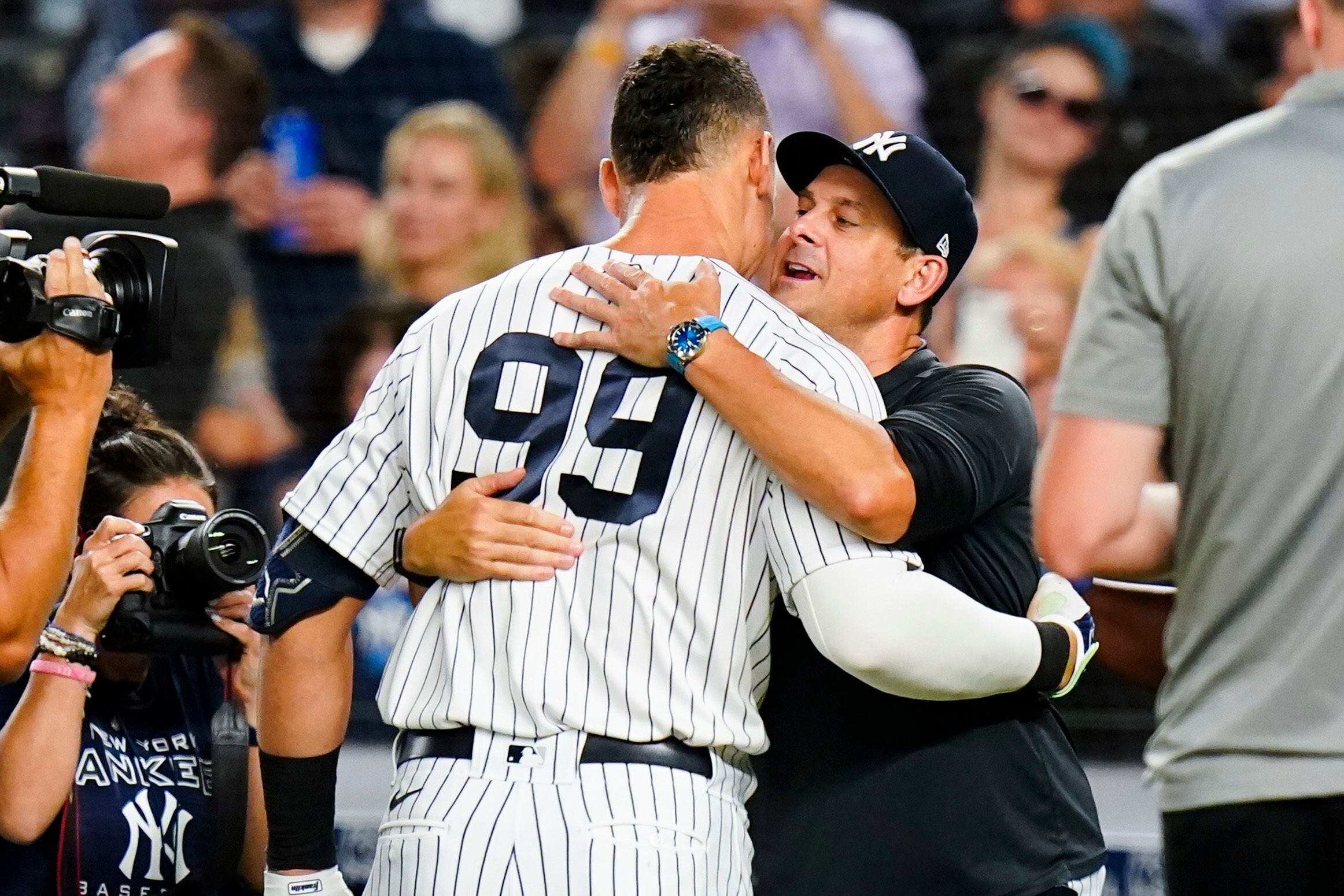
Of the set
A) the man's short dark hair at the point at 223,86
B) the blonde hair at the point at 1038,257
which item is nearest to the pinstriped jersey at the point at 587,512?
the blonde hair at the point at 1038,257

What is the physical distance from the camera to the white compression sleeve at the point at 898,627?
1941mm

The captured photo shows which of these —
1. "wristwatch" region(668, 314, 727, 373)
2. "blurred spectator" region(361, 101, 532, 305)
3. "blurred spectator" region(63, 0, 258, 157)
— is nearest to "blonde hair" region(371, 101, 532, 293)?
"blurred spectator" region(361, 101, 532, 305)

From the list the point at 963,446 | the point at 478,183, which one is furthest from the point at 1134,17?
the point at 963,446

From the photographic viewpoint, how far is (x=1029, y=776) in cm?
223

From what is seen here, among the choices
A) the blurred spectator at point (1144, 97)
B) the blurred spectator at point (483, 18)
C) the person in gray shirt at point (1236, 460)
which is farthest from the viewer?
the blurred spectator at point (483, 18)

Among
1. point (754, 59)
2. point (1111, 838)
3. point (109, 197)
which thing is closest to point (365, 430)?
point (109, 197)

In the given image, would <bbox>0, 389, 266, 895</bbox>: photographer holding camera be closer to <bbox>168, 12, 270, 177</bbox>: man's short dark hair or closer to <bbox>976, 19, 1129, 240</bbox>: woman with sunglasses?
<bbox>976, 19, 1129, 240</bbox>: woman with sunglasses

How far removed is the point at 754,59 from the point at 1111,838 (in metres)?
3.22

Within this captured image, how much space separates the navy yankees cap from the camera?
2430mm

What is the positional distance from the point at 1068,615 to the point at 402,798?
932mm

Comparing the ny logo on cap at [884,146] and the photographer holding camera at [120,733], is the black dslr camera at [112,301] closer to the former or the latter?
the photographer holding camera at [120,733]

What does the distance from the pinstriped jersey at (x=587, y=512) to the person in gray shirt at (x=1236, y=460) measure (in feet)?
1.33

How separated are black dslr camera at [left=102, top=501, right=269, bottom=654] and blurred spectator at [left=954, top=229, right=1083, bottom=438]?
11.3 feet

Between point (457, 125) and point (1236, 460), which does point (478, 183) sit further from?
point (1236, 460)
